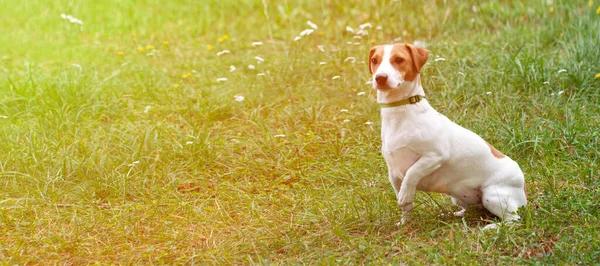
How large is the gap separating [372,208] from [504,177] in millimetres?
709

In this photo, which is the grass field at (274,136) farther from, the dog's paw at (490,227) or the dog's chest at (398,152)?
the dog's chest at (398,152)

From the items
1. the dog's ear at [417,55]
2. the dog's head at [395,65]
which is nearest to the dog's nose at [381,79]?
the dog's head at [395,65]

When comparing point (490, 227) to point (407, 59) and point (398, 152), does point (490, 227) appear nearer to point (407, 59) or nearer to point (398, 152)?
point (398, 152)

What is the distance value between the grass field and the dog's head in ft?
2.59

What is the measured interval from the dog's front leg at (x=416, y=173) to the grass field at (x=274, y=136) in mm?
185

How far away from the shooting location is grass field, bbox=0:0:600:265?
350 centimetres

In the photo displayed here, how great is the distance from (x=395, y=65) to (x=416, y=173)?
0.55 meters

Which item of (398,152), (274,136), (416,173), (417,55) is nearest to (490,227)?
(416,173)

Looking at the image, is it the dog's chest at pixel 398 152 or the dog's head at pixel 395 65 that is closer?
the dog's head at pixel 395 65

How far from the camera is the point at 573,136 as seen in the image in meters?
4.47

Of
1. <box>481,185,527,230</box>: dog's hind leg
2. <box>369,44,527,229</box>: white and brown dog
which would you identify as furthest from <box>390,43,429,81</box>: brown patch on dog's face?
<box>481,185,527,230</box>: dog's hind leg

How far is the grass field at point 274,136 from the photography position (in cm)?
350

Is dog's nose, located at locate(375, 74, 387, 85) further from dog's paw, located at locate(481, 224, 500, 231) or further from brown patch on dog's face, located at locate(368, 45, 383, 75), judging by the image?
dog's paw, located at locate(481, 224, 500, 231)

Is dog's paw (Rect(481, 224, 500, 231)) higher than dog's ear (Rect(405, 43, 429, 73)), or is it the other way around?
dog's ear (Rect(405, 43, 429, 73))
